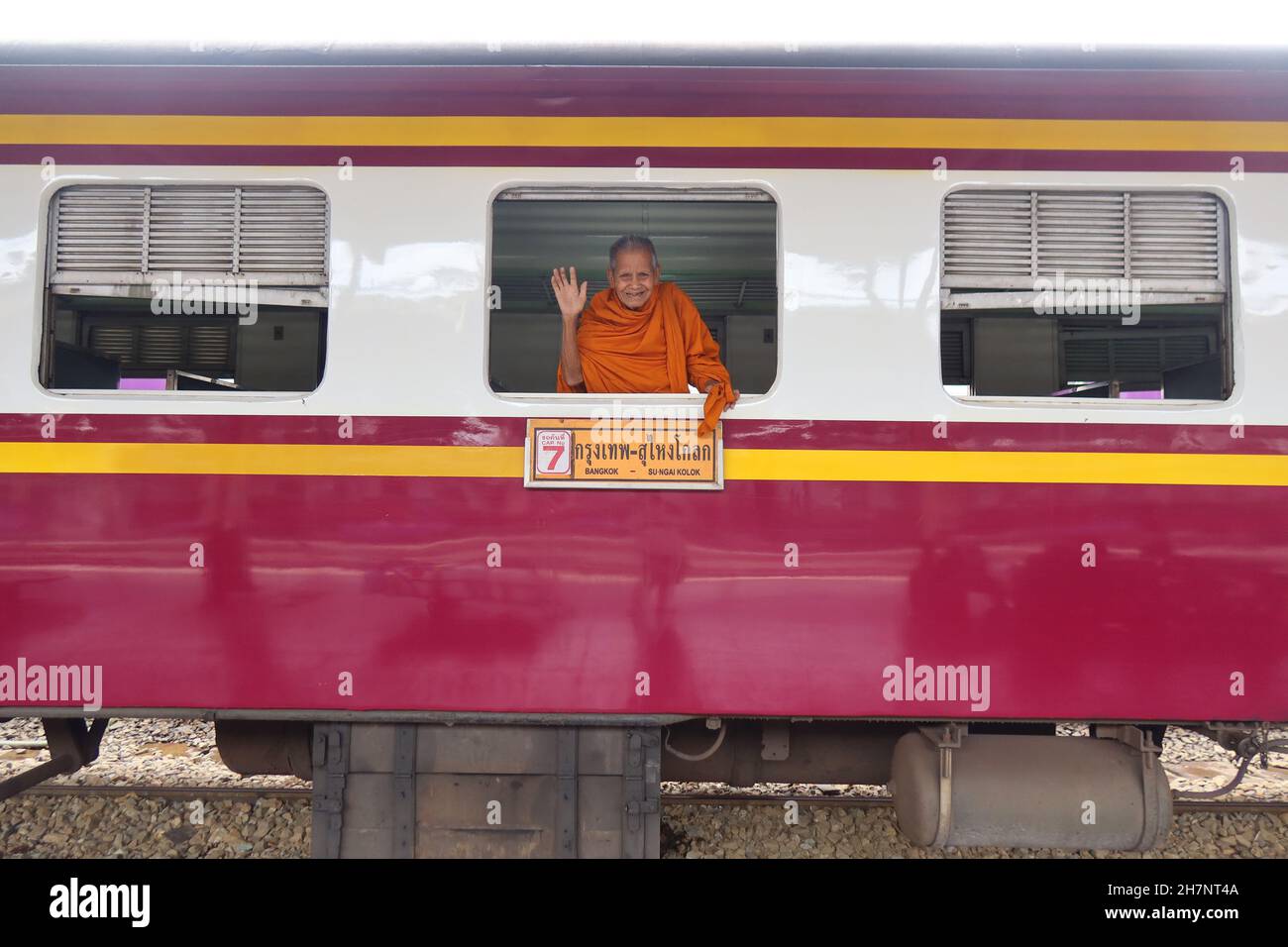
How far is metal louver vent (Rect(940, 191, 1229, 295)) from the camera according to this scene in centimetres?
266

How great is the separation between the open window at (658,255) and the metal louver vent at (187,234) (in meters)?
0.71

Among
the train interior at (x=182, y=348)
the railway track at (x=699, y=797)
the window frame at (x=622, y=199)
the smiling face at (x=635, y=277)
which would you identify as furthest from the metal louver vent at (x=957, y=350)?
the train interior at (x=182, y=348)

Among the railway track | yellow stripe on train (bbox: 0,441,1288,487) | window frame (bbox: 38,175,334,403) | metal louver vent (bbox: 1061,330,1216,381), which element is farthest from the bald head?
metal louver vent (bbox: 1061,330,1216,381)

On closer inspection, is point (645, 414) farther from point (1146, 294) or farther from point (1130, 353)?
point (1130, 353)

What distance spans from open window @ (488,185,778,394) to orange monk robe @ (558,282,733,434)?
350mm

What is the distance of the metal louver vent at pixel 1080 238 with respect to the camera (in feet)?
8.71

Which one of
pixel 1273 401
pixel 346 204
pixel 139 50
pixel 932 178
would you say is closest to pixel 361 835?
pixel 346 204

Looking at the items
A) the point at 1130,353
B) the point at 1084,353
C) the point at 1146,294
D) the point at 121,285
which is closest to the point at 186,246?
the point at 121,285

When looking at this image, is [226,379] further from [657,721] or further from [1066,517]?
[1066,517]

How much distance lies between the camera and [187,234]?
106 inches

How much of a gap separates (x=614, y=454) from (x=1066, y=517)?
1.54 m

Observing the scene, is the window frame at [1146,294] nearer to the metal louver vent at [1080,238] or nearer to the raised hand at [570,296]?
the metal louver vent at [1080,238]

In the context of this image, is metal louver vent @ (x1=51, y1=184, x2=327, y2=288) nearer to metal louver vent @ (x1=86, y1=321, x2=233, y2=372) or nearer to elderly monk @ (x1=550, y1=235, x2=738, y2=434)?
elderly monk @ (x1=550, y1=235, x2=738, y2=434)

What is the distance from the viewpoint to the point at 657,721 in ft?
8.61
